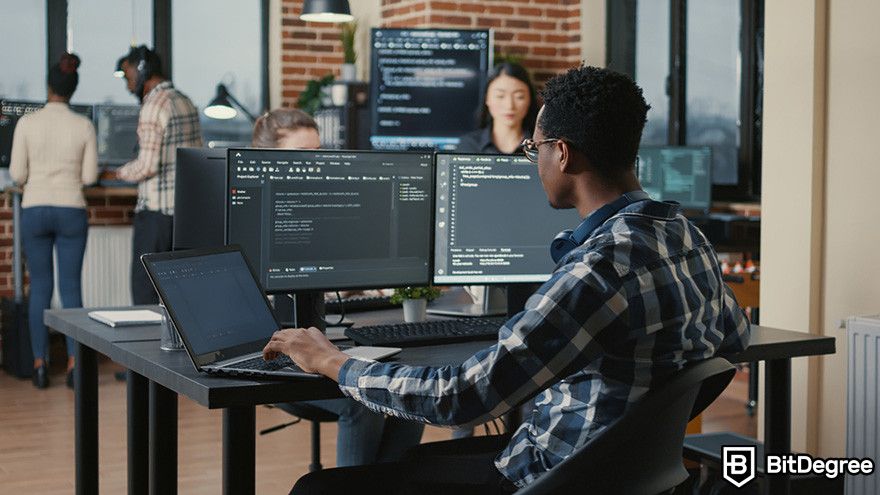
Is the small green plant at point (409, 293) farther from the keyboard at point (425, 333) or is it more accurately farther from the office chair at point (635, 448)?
the office chair at point (635, 448)

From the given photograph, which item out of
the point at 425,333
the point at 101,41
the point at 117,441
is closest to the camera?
the point at 425,333

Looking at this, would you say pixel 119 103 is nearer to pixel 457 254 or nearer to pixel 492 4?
pixel 492 4

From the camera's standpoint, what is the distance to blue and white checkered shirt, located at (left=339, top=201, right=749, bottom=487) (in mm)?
1708

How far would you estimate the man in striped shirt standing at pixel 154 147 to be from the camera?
5.74 meters

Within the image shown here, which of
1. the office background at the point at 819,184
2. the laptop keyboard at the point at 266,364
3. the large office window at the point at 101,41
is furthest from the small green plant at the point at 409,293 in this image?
the large office window at the point at 101,41

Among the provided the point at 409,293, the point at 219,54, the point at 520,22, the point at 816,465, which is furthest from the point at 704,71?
the point at 409,293

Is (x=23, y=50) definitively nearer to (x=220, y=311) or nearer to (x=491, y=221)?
(x=491, y=221)

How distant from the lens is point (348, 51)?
6.85m

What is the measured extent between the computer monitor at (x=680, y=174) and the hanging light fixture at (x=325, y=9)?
1.64 metres

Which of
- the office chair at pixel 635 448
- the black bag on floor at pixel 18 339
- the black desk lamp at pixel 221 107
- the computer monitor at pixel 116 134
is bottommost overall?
the black bag on floor at pixel 18 339

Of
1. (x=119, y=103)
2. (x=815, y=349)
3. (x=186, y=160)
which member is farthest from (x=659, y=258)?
(x=119, y=103)

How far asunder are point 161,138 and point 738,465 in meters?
3.52

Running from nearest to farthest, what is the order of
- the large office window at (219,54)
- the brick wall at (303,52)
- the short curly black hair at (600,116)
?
1. the short curly black hair at (600,116)
2. the large office window at (219,54)
3. the brick wall at (303,52)

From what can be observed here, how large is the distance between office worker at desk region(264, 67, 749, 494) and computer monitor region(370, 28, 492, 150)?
14.0ft
